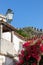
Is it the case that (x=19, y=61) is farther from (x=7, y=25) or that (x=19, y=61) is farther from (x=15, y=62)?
(x=7, y=25)

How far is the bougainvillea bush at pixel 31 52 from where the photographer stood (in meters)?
14.0

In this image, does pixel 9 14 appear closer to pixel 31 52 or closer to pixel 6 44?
pixel 6 44

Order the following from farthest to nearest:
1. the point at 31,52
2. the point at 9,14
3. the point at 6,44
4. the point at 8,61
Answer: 1. the point at 9,14
2. the point at 6,44
3. the point at 8,61
4. the point at 31,52

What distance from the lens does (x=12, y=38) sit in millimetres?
16359

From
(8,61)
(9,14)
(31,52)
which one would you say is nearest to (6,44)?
(8,61)

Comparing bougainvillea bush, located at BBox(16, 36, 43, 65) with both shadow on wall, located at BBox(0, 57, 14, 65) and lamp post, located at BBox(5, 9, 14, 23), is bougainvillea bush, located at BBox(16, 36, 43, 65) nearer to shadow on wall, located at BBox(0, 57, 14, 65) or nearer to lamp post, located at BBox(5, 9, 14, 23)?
shadow on wall, located at BBox(0, 57, 14, 65)

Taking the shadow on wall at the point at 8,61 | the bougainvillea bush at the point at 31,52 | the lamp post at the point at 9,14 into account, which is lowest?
the shadow on wall at the point at 8,61

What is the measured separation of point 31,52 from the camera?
46.5 ft

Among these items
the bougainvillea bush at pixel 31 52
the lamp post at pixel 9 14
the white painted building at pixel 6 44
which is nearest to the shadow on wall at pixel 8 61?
the white painted building at pixel 6 44

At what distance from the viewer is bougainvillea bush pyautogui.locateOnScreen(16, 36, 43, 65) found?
14000 mm

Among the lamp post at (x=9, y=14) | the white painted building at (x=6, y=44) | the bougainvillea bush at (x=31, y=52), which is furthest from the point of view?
the lamp post at (x=9, y=14)

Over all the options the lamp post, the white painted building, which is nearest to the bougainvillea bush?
the white painted building

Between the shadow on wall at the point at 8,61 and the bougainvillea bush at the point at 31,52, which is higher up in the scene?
the bougainvillea bush at the point at 31,52

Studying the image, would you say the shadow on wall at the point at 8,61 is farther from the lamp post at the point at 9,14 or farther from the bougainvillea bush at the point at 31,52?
the lamp post at the point at 9,14
